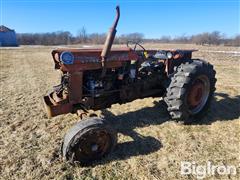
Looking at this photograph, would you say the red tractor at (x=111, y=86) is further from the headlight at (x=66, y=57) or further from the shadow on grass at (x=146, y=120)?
the shadow on grass at (x=146, y=120)

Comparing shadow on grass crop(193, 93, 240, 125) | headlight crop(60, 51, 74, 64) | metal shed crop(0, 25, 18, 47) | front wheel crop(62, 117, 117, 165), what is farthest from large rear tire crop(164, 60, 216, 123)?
metal shed crop(0, 25, 18, 47)

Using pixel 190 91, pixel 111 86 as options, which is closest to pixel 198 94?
pixel 190 91

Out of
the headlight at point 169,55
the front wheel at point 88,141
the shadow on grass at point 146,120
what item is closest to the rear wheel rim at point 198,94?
the shadow on grass at point 146,120

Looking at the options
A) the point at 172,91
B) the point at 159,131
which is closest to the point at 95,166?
the point at 159,131

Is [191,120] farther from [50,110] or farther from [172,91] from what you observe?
[50,110]

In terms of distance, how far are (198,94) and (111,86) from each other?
1.95 meters

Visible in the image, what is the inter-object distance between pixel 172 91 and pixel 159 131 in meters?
0.84

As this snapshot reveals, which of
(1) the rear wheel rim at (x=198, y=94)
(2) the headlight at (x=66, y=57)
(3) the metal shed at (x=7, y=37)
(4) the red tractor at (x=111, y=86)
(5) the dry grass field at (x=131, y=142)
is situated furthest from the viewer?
(3) the metal shed at (x=7, y=37)

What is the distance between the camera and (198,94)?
17.9 feet

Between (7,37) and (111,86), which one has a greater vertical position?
(7,37)

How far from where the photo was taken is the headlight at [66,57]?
4098mm

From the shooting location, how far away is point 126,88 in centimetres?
512

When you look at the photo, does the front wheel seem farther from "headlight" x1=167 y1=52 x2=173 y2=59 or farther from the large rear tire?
"headlight" x1=167 y1=52 x2=173 y2=59

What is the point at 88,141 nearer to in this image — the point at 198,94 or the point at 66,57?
the point at 66,57
